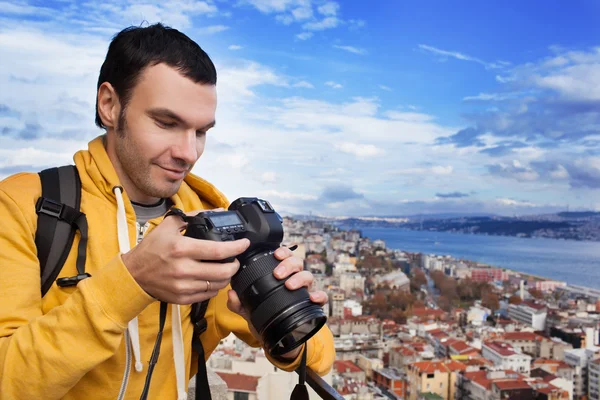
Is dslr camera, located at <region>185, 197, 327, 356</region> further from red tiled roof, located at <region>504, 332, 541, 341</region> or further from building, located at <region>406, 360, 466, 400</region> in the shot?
red tiled roof, located at <region>504, 332, 541, 341</region>

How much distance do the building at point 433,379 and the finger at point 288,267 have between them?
14.0 meters

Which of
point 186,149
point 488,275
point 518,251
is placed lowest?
point 488,275

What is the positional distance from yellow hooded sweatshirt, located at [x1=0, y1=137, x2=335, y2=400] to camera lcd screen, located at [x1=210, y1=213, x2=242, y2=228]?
0.41 ft

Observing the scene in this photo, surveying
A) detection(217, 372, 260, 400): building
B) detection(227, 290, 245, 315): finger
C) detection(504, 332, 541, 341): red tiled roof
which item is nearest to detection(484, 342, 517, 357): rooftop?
detection(504, 332, 541, 341): red tiled roof

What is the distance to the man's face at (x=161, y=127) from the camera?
0.81 meters

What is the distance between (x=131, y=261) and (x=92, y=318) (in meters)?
0.07

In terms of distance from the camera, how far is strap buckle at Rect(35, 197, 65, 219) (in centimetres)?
73

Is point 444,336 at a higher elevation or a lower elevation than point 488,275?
lower

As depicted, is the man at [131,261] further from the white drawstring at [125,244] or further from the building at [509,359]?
the building at [509,359]

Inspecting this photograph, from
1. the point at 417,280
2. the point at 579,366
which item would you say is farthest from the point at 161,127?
the point at 417,280

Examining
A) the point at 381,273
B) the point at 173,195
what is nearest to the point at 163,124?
the point at 173,195

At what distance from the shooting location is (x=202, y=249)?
60cm

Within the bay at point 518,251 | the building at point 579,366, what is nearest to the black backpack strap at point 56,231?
the building at point 579,366

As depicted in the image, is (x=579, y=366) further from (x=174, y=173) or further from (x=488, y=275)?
(x=174, y=173)
